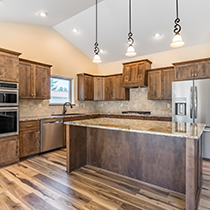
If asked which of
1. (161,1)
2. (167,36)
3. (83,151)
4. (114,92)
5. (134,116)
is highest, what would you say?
(161,1)

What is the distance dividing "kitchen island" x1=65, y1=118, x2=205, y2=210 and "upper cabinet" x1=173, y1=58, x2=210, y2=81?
1.97 m

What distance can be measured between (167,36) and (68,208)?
14.8 ft

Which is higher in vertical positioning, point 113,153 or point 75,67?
point 75,67

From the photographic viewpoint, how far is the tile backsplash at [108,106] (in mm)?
4311

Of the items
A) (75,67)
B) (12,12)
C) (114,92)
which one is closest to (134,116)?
(114,92)

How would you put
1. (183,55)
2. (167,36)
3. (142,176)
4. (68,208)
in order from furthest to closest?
(183,55)
(167,36)
(142,176)
(68,208)

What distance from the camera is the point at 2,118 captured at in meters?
3.01

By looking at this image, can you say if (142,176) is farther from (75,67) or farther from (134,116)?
(75,67)

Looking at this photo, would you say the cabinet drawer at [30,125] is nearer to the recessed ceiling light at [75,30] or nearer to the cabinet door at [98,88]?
the cabinet door at [98,88]

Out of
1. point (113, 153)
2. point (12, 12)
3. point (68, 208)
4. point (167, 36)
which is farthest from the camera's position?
point (167, 36)

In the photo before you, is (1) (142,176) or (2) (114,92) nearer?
(1) (142,176)

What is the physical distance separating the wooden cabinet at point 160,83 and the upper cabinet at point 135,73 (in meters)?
0.22

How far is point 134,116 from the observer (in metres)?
4.73

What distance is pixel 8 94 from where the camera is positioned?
10.2 feet
